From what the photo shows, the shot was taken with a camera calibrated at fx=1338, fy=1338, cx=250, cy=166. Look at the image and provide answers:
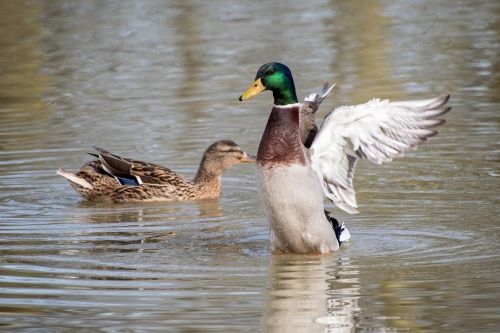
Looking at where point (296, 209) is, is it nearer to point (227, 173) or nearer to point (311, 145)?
point (311, 145)

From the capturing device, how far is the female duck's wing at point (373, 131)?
31.3 ft

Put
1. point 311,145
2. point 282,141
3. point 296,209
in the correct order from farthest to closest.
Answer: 1. point 311,145
2. point 296,209
3. point 282,141

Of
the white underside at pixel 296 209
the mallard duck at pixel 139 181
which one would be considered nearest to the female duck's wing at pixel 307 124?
the white underside at pixel 296 209

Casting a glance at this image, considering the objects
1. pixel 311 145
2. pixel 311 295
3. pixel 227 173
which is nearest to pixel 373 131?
pixel 311 145

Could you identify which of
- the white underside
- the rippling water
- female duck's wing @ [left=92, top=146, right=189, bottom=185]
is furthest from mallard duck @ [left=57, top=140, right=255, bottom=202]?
the white underside

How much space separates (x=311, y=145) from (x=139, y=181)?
11.6ft

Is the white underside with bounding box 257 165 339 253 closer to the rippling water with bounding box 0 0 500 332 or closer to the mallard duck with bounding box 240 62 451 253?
the mallard duck with bounding box 240 62 451 253

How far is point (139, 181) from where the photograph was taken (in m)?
13.1

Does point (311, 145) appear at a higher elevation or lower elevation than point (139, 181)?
higher

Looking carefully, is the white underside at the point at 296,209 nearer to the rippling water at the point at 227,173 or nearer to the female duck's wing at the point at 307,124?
the rippling water at the point at 227,173

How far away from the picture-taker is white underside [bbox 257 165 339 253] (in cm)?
971

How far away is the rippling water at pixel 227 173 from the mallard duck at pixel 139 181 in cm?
24

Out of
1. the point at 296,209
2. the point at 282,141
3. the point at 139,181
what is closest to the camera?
the point at 282,141

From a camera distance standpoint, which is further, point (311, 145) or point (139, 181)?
point (139, 181)
